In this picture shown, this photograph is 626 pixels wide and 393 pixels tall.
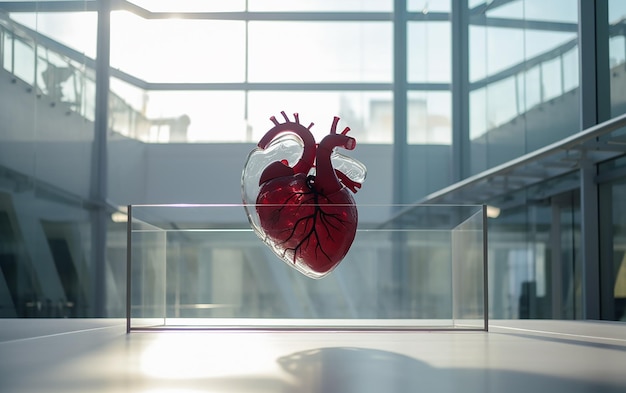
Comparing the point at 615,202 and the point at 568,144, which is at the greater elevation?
the point at 568,144

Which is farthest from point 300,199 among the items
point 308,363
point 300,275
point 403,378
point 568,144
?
point 568,144

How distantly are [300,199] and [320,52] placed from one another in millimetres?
12705

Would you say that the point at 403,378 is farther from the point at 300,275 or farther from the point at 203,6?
the point at 203,6

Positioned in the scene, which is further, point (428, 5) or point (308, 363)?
point (428, 5)

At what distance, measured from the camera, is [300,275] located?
3.29 metres

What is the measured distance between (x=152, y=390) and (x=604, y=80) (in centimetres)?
620

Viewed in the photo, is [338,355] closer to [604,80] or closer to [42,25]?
[604,80]

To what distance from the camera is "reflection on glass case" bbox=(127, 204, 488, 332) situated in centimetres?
298

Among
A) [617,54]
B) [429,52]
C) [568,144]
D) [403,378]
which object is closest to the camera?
[403,378]

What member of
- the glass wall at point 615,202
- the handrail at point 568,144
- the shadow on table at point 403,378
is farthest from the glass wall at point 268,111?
the shadow on table at point 403,378

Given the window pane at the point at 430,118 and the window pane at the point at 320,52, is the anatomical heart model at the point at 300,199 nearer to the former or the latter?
the window pane at the point at 430,118

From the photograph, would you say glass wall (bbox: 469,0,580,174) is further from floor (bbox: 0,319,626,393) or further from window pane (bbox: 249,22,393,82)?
floor (bbox: 0,319,626,393)

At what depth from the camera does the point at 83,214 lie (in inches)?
424

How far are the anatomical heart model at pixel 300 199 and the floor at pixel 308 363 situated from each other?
26 cm
